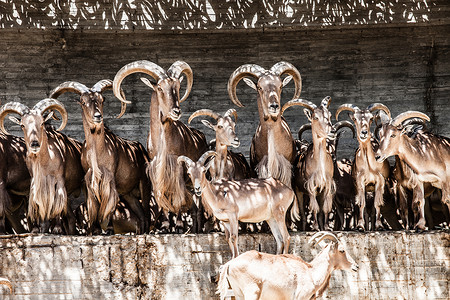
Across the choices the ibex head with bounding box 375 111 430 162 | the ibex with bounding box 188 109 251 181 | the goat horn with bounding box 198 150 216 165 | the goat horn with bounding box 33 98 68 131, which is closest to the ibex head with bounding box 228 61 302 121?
the ibex with bounding box 188 109 251 181

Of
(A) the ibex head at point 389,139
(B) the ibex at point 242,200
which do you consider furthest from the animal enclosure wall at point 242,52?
(B) the ibex at point 242,200

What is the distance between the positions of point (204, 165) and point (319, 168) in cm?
196

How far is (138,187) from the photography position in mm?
15117

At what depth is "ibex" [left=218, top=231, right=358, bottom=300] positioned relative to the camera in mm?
11570

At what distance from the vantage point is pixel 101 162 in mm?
14117

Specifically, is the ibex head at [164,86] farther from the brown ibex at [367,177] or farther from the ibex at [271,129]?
the brown ibex at [367,177]

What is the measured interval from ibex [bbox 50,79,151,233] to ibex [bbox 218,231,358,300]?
283 centimetres

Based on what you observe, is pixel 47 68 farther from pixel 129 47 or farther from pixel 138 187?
pixel 138 187

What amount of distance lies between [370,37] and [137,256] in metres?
7.64

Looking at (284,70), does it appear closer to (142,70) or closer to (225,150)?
(225,150)

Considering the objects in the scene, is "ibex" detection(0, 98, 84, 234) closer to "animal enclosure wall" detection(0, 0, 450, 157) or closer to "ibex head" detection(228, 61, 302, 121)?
"ibex head" detection(228, 61, 302, 121)

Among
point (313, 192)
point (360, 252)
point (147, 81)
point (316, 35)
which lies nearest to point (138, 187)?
point (147, 81)

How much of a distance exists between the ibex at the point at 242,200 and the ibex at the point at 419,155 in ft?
6.14

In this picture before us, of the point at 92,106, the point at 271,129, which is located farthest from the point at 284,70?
the point at 92,106
